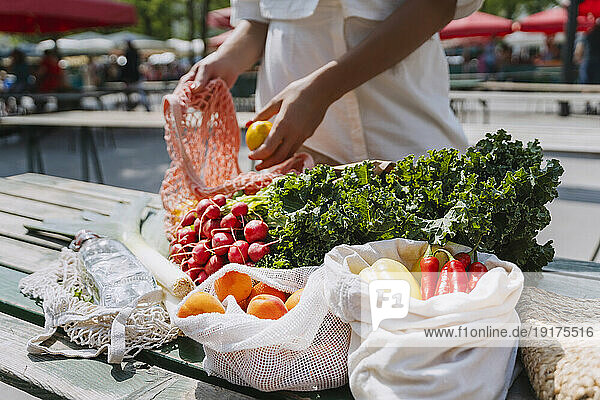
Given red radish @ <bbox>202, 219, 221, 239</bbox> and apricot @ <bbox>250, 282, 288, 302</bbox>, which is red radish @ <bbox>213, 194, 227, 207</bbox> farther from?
apricot @ <bbox>250, 282, 288, 302</bbox>

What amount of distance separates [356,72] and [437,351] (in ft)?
2.96

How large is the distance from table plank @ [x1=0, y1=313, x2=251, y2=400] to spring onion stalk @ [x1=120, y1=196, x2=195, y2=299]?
0.20m

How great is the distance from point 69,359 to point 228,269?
39 cm

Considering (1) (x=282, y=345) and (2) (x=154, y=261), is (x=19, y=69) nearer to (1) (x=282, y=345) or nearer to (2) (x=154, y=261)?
(2) (x=154, y=261)

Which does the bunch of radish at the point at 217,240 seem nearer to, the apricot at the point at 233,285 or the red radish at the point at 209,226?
the red radish at the point at 209,226

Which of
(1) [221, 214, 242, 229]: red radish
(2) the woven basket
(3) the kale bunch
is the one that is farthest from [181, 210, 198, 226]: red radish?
(2) the woven basket

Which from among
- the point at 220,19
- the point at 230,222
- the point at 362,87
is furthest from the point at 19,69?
the point at 230,222

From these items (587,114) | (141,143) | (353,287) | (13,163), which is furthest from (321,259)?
(587,114)

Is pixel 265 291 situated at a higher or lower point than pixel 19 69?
higher

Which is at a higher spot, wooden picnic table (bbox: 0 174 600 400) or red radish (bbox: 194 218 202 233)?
red radish (bbox: 194 218 202 233)

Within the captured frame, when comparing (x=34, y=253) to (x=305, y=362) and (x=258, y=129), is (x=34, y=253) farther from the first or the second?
(x=305, y=362)

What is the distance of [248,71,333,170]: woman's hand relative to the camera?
1.48 metres

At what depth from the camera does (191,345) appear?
1238 mm

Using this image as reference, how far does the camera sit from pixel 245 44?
2.03m
